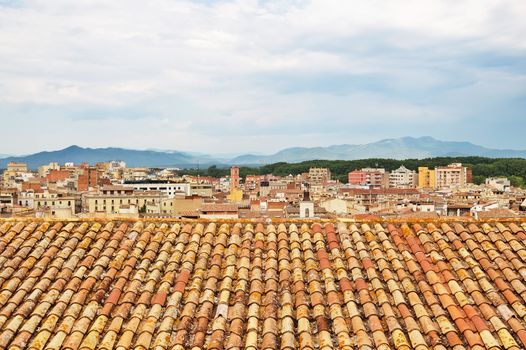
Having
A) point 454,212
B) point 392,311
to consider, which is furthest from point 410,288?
point 454,212

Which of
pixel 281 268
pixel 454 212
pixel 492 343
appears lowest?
pixel 454 212

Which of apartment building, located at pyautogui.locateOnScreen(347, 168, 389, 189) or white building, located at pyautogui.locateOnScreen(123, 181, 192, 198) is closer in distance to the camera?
white building, located at pyautogui.locateOnScreen(123, 181, 192, 198)

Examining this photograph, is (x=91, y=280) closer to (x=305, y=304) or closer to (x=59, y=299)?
(x=59, y=299)

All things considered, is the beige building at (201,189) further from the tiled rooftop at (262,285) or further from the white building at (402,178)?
the tiled rooftop at (262,285)

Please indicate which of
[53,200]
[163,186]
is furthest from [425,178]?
[53,200]

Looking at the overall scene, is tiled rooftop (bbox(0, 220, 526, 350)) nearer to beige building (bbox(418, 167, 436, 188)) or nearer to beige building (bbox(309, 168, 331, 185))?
beige building (bbox(418, 167, 436, 188))

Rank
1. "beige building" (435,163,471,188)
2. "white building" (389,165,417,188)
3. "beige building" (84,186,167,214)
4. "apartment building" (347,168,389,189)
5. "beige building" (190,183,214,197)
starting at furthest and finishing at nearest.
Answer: "white building" (389,165,417,188) < "apartment building" (347,168,389,189) < "beige building" (435,163,471,188) < "beige building" (190,183,214,197) < "beige building" (84,186,167,214)

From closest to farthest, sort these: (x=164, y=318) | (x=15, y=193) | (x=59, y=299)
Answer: (x=164, y=318)
(x=59, y=299)
(x=15, y=193)

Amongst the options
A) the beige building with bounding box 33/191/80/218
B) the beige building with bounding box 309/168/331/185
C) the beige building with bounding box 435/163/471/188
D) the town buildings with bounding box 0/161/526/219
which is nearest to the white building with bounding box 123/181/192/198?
the town buildings with bounding box 0/161/526/219
